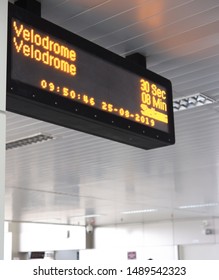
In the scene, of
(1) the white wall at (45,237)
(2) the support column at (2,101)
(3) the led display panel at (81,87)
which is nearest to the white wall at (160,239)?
(1) the white wall at (45,237)

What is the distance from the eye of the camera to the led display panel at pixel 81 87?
243cm

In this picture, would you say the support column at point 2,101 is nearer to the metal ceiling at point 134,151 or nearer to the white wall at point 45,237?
the metal ceiling at point 134,151

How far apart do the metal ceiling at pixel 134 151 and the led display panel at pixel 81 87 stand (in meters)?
0.35

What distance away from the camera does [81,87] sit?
2680 millimetres

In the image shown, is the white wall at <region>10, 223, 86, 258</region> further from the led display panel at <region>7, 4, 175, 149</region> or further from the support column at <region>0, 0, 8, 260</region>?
the support column at <region>0, 0, 8, 260</region>

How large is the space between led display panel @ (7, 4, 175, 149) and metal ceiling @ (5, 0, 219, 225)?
35 centimetres

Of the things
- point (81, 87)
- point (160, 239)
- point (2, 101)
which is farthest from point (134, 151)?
point (160, 239)

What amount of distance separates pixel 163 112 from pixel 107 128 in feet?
1.62

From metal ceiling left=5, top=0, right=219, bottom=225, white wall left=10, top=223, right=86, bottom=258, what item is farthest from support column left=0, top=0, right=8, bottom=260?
white wall left=10, top=223, right=86, bottom=258

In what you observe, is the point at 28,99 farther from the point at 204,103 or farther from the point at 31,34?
the point at 204,103

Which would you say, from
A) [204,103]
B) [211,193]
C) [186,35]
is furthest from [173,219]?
[186,35]

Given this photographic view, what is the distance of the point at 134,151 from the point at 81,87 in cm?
384

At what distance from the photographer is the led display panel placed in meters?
2.43

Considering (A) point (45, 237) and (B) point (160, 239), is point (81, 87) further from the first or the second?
(A) point (45, 237)
